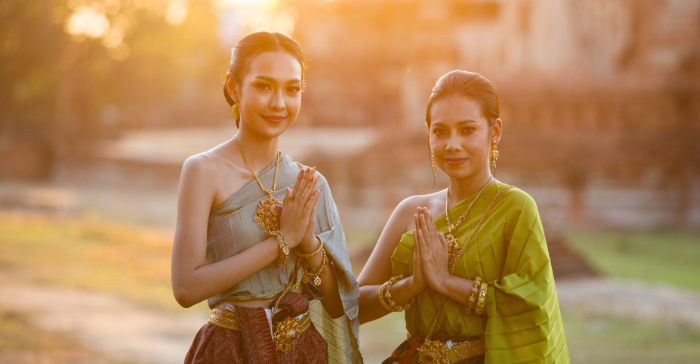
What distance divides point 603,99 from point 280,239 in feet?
42.7

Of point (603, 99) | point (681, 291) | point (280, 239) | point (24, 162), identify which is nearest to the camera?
point (280, 239)

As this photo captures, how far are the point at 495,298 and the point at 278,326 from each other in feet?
2.58

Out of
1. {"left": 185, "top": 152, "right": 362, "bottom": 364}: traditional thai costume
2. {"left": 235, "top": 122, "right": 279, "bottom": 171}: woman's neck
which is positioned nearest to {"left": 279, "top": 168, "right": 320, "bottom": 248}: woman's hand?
{"left": 185, "top": 152, "right": 362, "bottom": 364}: traditional thai costume

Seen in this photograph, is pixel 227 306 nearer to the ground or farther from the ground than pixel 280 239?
nearer to the ground

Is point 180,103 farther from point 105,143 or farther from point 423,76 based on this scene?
point 423,76

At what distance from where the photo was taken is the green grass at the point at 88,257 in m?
9.34

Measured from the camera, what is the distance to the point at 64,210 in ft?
53.8

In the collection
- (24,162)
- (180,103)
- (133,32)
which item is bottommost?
(24,162)

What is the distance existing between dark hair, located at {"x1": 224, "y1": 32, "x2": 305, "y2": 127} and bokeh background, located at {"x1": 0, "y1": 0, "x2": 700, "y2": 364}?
38cm

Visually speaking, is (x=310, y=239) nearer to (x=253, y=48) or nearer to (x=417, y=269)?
(x=417, y=269)

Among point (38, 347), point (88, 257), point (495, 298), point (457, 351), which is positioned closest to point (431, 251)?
point (495, 298)

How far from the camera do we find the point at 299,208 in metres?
2.24

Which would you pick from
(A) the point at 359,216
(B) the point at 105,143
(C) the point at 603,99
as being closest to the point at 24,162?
(B) the point at 105,143

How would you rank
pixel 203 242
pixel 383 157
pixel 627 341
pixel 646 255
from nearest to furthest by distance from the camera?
pixel 203 242 < pixel 627 341 < pixel 646 255 < pixel 383 157
